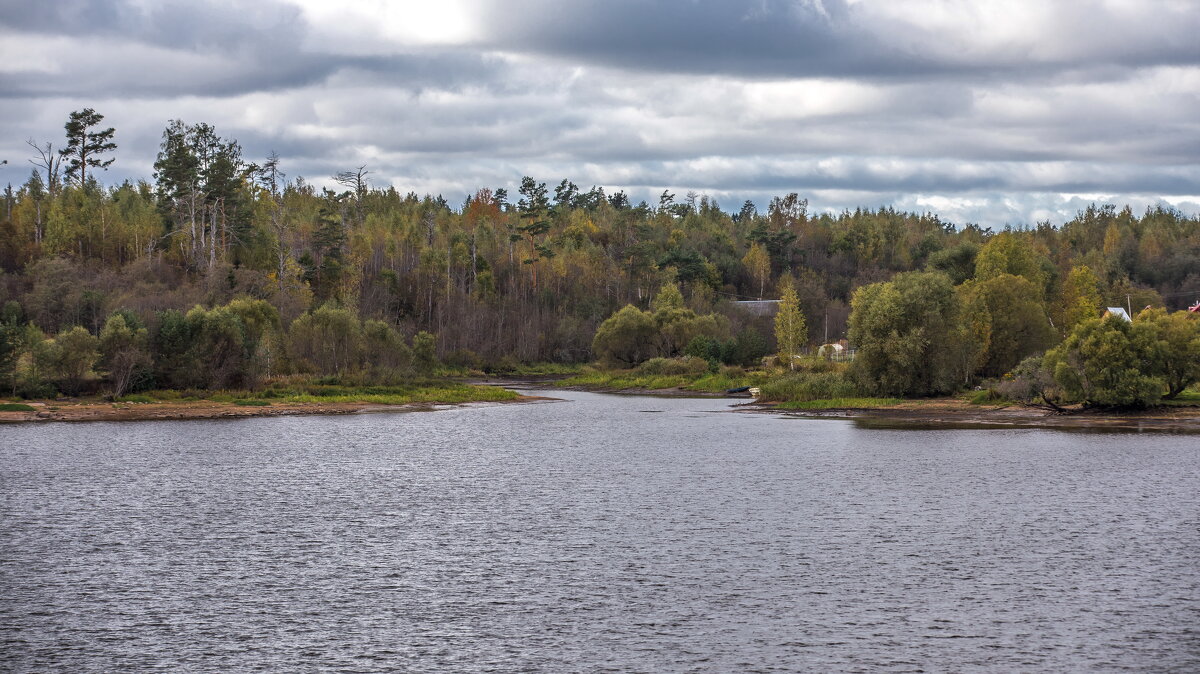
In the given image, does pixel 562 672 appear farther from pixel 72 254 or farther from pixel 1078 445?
pixel 72 254

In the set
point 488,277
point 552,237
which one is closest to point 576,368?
point 488,277

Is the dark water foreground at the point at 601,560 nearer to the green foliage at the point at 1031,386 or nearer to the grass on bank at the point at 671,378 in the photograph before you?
the green foliage at the point at 1031,386

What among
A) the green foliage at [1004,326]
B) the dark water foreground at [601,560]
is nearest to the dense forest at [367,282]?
A: the green foliage at [1004,326]

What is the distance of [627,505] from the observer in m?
39.0

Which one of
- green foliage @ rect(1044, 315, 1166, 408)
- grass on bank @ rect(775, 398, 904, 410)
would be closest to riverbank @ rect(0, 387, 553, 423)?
grass on bank @ rect(775, 398, 904, 410)

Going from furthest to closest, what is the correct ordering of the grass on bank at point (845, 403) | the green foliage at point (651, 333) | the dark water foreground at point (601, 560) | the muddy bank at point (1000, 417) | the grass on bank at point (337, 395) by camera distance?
the green foliage at point (651, 333)
the grass on bank at point (845, 403)
the grass on bank at point (337, 395)
the muddy bank at point (1000, 417)
the dark water foreground at point (601, 560)

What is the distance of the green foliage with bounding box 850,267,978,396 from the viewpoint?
83.1 metres

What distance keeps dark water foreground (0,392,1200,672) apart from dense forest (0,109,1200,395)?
30.3 metres

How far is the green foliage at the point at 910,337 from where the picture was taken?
83062 mm

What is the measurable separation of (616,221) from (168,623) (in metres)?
178

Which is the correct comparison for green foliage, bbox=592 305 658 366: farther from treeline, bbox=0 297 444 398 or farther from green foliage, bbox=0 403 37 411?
green foliage, bbox=0 403 37 411

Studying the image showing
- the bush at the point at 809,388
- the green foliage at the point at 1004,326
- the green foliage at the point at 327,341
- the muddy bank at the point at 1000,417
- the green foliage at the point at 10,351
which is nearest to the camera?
the muddy bank at the point at 1000,417

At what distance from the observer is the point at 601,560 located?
29.5m

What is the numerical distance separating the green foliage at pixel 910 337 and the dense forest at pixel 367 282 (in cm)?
86
